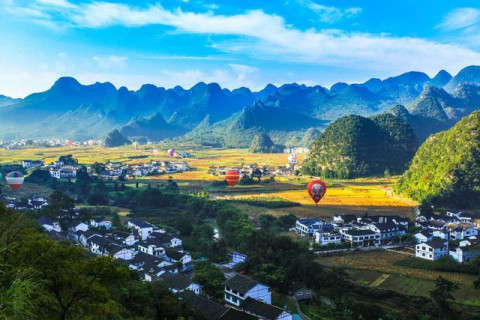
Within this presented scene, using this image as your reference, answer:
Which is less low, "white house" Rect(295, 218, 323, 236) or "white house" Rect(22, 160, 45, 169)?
"white house" Rect(22, 160, 45, 169)

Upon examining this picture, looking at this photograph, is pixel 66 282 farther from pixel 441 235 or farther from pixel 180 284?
pixel 441 235

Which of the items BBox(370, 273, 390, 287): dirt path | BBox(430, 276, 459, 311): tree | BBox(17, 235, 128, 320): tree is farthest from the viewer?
BBox(370, 273, 390, 287): dirt path

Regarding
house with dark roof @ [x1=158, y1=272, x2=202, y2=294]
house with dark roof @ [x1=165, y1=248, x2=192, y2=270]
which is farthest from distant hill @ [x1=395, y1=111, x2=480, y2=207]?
house with dark roof @ [x1=158, y1=272, x2=202, y2=294]

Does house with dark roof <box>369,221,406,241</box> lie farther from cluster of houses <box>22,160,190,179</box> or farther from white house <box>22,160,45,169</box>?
white house <box>22,160,45,169</box>

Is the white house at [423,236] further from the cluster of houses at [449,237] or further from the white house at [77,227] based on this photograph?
the white house at [77,227]

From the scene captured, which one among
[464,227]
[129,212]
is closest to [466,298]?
[464,227]

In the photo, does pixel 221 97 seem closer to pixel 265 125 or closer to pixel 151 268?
pixel 265 125

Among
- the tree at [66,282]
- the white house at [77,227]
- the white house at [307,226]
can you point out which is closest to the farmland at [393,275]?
the white house at [307,226]
